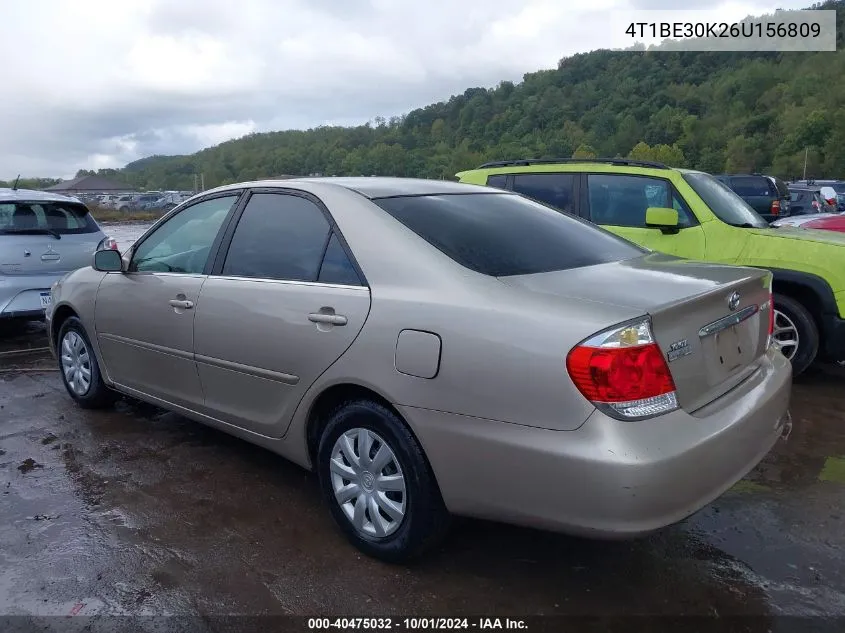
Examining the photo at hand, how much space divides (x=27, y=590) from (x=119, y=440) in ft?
5.56

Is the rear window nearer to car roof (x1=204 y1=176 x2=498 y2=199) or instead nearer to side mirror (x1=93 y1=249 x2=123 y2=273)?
car roof (x1=204 y1=176 x2=498 y2=199)

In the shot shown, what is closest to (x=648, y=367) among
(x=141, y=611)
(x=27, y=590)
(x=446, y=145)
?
(x=141, y=611)

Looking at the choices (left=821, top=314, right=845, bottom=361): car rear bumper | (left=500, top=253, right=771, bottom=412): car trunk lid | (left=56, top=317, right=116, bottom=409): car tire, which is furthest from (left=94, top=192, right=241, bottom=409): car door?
(left=821, top=314, right=845, bottom=361): car rear bumper

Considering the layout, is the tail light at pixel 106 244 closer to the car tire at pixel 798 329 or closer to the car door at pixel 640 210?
the car door at pixel 640 210

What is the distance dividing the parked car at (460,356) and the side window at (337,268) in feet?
0.04

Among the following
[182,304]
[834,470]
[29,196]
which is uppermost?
[29,196]

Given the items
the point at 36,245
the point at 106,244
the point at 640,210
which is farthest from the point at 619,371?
the point at 36,245

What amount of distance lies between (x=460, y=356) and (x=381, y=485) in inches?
28.1

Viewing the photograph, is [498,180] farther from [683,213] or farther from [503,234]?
[503,234]

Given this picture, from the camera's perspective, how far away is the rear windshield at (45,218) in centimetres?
692

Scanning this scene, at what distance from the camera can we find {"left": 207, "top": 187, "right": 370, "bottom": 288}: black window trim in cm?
303

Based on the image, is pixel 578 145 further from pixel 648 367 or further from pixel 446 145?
pixel 648 367

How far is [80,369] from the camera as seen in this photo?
4.96m

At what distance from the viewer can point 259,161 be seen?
89.0 feet
